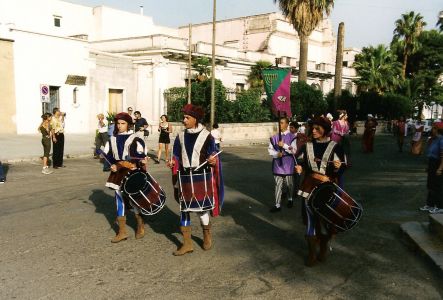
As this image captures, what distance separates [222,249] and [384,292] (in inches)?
80.2

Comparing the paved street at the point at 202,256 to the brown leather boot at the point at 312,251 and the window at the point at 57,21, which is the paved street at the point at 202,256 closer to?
the brown leather boot at the point at 312,251

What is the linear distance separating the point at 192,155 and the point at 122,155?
1.07 m

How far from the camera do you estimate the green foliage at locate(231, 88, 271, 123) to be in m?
27.3

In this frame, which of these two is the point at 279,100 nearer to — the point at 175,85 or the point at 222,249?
the point at 175,85

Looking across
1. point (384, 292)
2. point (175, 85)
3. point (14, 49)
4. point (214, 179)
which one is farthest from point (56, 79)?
point (384, 292)

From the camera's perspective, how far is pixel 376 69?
44.1 m

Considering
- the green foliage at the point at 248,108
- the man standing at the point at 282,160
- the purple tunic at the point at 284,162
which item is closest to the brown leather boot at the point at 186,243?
the man standing at the point at 282,160

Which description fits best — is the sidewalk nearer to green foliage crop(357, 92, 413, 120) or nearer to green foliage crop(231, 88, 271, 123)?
green foliage crop(231, 88, 271, 123)

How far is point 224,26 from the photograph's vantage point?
150ft

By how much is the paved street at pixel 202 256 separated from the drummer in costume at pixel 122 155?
0.46 m

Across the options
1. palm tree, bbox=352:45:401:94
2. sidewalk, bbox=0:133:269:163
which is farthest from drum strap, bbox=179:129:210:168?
palm tree, bbox=352:45:401:94

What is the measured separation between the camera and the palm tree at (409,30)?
48.5m

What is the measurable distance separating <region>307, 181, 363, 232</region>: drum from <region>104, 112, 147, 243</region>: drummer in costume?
2.26 meters

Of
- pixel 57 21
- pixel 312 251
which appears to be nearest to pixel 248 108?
pixel 57 21
